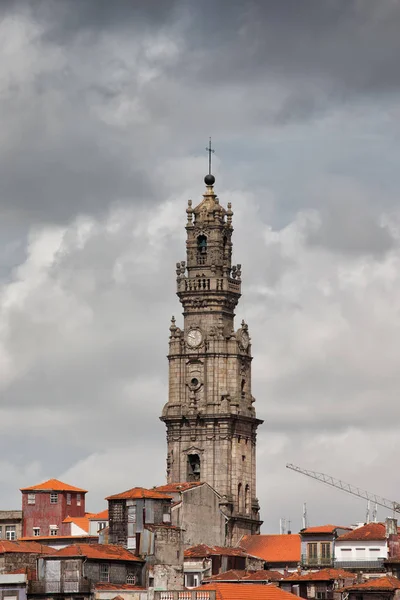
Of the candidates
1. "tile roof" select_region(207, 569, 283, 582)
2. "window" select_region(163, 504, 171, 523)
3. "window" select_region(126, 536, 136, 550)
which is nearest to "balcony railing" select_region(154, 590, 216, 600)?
"window" select_region(126, 536, 136, 550)

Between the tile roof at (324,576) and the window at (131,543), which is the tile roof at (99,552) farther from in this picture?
the tile roof at (324,576)

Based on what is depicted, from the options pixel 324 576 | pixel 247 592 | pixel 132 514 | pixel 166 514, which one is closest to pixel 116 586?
pixel 247 592

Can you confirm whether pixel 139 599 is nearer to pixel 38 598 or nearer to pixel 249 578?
pixel 38 598

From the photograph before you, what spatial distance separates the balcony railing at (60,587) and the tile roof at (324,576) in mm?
25271

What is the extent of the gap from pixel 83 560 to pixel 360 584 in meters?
24.2

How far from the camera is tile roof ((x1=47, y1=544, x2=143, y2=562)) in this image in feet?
577

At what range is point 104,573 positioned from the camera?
175750 millimetres

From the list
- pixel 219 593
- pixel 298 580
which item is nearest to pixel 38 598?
pixel 219 593

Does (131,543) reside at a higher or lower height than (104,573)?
higher

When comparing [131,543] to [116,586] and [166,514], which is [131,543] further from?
[116,586]

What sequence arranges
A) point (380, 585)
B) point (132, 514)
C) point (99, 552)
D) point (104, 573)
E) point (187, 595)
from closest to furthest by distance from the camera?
point (187, 595) → point (104, 573) → point (99, 552) → point (380, 585) → point (132, 514)

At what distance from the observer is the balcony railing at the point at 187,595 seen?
550ft

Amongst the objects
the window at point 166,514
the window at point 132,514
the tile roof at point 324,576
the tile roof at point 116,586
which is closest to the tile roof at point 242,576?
the tile roof at point 324,576

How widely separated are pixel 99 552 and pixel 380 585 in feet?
72.6
